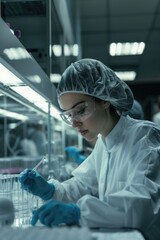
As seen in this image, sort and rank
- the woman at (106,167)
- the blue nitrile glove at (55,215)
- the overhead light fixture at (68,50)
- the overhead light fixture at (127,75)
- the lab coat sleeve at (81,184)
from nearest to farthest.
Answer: the blue nitrile glove at (55,215) < the woman at (106,167) < the lab coat sleeve at (81,184) < the overhead light fixture at (68,50) < the overhead light fixture at (127,75)

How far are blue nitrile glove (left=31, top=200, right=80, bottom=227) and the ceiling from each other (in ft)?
3.39

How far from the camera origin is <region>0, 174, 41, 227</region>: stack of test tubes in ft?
4.38

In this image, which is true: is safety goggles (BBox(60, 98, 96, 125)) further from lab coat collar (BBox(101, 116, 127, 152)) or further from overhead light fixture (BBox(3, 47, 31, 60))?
overhead light fixture (BBox(3, 47, 31, 60))

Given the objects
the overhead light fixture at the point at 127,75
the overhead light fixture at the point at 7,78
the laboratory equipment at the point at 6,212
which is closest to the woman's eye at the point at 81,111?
the overhead light fixture at the point at 7,78

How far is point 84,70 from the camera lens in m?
1.60

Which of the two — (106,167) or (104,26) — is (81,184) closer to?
(106,167)

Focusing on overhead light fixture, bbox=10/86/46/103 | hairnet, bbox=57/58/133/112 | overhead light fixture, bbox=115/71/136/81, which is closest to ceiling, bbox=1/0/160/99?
overhead light fixture, bbox=10/86/46/103

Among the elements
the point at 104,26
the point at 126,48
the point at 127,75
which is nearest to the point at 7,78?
the point at 104,26

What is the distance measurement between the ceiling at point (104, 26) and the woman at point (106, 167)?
1.60ft

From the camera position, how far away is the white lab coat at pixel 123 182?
4.10 ft

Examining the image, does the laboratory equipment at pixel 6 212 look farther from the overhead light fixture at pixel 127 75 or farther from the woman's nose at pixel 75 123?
the overhead light fixture at pixel 127 75

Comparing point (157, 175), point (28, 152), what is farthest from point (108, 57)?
point (157, 175)

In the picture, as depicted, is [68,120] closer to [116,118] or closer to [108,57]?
[116,118]

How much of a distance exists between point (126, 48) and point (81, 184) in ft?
14.4
